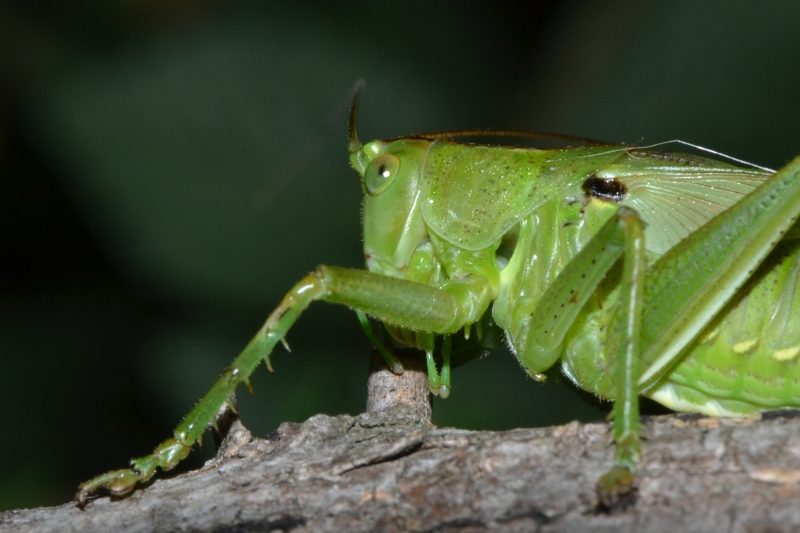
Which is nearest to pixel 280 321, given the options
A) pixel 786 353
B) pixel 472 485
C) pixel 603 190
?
pixel 472 485

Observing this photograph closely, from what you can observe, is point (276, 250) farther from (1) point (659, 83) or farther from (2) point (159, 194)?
(1) point (659, 83)

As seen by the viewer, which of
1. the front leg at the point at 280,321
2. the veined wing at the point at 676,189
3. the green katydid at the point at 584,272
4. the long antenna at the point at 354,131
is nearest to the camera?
the green katydid at the point at 584,272

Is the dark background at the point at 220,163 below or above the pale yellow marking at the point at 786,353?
above

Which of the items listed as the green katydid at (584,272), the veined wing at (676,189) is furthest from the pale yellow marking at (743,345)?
the veined wing at (676,189)

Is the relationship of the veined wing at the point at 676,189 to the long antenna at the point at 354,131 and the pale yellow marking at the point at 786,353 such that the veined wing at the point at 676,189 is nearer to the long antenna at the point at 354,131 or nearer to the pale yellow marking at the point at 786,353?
the pale yellow marking at the point at 786,353

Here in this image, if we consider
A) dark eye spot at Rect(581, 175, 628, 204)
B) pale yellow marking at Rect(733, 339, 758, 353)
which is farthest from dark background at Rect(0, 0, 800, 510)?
pale yellow marking at Rect(733, 339, 758, 353)
